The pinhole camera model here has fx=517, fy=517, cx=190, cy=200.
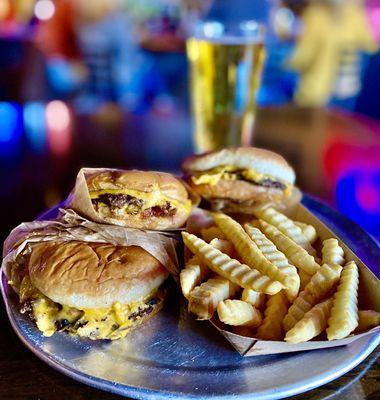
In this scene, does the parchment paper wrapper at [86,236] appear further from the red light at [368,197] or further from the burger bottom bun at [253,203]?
the red light at [368,197]

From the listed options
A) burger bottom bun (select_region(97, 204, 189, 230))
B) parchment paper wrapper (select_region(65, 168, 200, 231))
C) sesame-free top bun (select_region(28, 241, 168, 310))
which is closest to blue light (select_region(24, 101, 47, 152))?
parchment paper wrapper (select_region(65, 168, 200, 231))

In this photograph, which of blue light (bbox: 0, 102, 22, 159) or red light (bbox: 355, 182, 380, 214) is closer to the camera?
red light (bbox: 355, 182, 380, 214)

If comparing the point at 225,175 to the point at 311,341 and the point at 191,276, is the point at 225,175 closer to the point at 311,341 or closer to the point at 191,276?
the point at 191,276

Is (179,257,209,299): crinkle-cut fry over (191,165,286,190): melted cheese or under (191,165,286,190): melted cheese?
under

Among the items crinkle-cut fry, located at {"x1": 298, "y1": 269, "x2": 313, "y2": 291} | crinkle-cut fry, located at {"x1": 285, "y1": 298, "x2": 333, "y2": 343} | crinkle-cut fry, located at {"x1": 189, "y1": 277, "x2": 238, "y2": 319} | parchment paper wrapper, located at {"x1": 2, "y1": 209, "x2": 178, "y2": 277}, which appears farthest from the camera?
parchment paper wrapper, located at {"x1": 2, "y1": 209, "x2": 178, "y2": 277}

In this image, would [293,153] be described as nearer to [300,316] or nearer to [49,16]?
[300,316]

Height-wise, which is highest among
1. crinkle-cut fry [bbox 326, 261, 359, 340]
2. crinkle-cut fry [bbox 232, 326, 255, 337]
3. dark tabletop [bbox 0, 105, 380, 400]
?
crinkle-cut fry [bbox 326, 261, 359, 340]

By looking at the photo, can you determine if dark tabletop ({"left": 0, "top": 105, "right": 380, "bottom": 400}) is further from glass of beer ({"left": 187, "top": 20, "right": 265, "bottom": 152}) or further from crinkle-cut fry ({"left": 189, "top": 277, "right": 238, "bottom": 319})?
crinkle-cut fry ({"left": 189, "top": 277, "right": 238, "bottom": 319})
